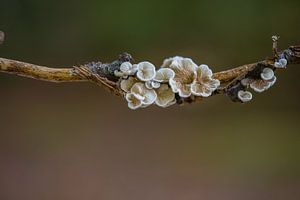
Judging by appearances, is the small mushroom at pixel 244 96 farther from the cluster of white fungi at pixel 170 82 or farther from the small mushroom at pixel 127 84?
the small mushroom at pixel 127 84

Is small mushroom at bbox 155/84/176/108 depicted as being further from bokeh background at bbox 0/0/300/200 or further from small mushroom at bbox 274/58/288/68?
bokeh background at bbox 0/0/300/200

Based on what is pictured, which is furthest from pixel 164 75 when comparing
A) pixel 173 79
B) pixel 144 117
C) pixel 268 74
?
pixel 144 117

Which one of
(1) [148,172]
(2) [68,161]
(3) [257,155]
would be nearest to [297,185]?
(3) [257,155]

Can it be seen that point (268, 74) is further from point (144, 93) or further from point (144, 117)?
point (144, 117)

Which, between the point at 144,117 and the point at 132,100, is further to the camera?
the point at 144,117

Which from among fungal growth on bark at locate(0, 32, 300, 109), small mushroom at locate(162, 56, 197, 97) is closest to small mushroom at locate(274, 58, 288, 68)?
fungal growth on bark at locate(0, 32, 300, 109)

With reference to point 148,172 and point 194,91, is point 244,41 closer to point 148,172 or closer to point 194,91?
point 148,172

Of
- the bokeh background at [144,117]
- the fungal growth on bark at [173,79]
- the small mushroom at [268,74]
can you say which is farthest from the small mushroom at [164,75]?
the bokeh background at [144,117]
